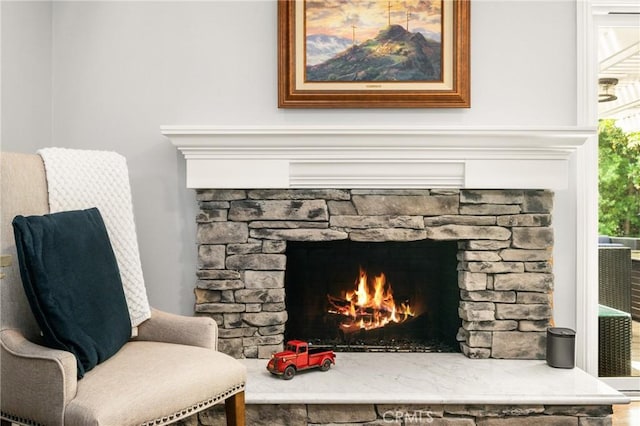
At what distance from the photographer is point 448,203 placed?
244 centimetres

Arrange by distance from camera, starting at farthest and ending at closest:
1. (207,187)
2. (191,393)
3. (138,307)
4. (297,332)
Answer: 1. (297,332)
2. (207,187)
3. (138,307)
4. (191,393)

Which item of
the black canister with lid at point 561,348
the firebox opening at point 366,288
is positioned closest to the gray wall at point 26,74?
the firebox opening at point 366,288

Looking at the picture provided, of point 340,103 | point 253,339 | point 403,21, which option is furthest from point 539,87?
point 253,339

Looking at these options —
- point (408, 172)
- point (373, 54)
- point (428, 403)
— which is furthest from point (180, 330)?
point (373, 54)

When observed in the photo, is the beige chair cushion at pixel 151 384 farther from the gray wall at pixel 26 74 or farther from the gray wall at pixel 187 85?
the gray wall at pixel 26 74

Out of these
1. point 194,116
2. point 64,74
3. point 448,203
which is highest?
point 64,74

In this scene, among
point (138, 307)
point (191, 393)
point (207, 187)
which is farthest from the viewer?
point (207, 187)

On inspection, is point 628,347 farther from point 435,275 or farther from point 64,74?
point 64,74

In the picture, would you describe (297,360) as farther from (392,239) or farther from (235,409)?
(392,239)

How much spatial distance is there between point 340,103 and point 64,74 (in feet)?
4.70

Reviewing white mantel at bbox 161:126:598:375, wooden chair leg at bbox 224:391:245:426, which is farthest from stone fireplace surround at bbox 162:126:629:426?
wooden chair leg at bbox 224:391:245:426

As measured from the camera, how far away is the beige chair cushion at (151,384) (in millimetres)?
1419

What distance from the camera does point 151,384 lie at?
1.54 meters

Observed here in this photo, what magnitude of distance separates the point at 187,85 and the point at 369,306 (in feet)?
4.89
